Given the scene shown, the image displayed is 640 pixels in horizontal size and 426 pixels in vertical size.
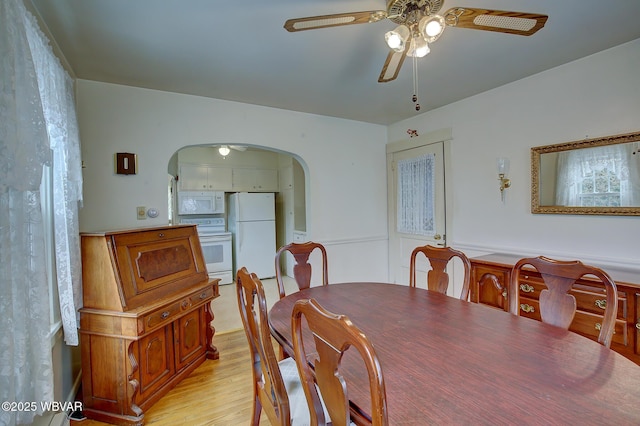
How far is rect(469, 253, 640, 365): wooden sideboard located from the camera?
1743 mm

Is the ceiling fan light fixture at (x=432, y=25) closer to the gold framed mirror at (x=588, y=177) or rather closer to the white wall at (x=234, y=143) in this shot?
the gold framed mirror at (x=588, y=177)

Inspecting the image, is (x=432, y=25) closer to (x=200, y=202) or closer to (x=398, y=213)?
(x=398, y=213)

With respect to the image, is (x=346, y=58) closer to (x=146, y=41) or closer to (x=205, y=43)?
(x=205, y=43)

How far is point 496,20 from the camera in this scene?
135cm

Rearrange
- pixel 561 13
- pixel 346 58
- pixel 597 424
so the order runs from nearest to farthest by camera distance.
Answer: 1. pixel 597 424
2. pixel 561 13
3. pixel 346 58

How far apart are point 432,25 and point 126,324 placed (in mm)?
2349

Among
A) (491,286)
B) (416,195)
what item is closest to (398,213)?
(416,195)

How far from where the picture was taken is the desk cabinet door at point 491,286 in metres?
2.34

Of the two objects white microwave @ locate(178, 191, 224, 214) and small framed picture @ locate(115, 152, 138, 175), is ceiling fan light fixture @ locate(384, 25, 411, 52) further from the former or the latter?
white microwave @ locate(178, 191, 224, 214)

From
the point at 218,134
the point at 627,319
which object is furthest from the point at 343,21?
the point at 627,319

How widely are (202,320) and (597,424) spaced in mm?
2582

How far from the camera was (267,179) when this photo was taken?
5.79 metres

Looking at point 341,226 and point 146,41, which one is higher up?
point 146,41

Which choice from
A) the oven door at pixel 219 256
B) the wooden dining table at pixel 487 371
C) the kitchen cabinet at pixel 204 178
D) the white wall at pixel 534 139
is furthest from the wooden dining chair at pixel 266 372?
the kitchen cabinet at pixel 204 178
